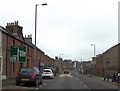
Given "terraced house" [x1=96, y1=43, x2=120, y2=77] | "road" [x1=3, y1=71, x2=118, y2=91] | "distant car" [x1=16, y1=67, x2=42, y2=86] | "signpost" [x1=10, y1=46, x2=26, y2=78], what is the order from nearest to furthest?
"road" [x1=3, y1=71, x2=118, y2=91] → "distant car" [x1=16, y1=67, x2=42, y2=86] → "signpost" [x1=10, y1=46, x2=26, y2=78] → "terraced house" [x1=96, y1=43, x2=120, y2=77]

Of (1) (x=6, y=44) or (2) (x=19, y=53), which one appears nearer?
(2) (x=19, y=53)

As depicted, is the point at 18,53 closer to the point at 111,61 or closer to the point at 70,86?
the point at 70,86

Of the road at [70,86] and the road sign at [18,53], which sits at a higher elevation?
the road sign at [18,53]

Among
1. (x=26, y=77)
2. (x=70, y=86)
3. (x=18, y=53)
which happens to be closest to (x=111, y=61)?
(x=70, y=86)

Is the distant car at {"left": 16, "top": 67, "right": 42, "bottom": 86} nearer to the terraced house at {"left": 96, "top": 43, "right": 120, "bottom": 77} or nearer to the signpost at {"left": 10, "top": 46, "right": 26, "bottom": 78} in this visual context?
the signpost at {"left": 10, "top": 46, "right": 26, "bottom": 78}

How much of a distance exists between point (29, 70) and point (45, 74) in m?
21.8

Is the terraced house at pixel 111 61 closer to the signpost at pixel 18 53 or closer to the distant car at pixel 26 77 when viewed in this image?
the signpost at pixel 18 53

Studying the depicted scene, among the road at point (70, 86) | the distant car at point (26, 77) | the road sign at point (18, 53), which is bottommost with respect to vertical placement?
the road at point (70, 86)

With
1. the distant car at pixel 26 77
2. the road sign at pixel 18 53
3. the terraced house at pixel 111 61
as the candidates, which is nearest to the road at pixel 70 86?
the distant car at pixel 26 77

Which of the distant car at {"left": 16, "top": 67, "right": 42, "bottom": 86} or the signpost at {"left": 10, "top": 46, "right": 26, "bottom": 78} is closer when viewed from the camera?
the distant car at {"left": 16, "top": 67, "right": 42, "bottom": 86}

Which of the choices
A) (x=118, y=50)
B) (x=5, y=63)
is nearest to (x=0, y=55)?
(x=5, y=63)

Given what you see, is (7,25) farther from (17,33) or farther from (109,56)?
(109,56)

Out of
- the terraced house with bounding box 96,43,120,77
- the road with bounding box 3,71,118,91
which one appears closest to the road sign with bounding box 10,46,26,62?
the road with bounding box 3,71,118,91

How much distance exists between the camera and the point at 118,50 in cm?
7206
